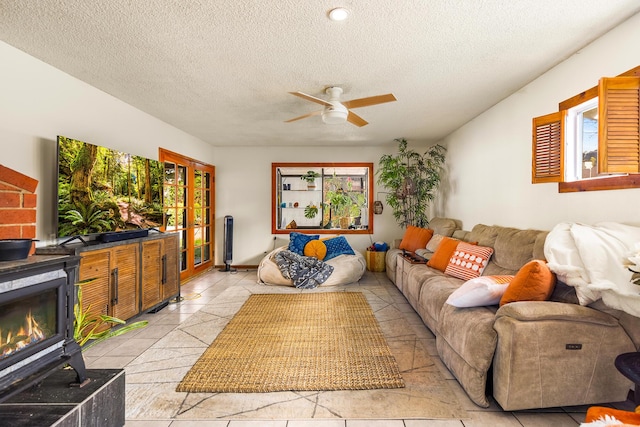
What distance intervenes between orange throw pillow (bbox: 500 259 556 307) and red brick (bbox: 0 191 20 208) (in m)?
3.42

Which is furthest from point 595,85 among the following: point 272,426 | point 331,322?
point 272,426

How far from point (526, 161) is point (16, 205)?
14.3 ft

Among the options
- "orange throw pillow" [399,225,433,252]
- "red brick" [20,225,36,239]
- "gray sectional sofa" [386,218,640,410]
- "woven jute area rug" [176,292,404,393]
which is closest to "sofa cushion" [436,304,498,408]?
"gray sectional sofa" [386,218,640,410]

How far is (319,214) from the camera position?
6387 mm

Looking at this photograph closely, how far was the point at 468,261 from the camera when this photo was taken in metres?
3.25

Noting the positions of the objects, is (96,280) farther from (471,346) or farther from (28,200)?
(471,346)

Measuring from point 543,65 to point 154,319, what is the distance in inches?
181

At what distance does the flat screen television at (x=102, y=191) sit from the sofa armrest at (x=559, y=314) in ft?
11.4

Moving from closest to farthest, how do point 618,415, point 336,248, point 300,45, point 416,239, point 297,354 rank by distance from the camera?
point 618,415 < point 300,45 < point 297,354 < point 416,239 < point 336,248

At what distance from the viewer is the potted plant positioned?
6308 mm

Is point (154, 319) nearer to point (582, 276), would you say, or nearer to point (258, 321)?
point (258, 321)

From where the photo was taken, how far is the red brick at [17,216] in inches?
79.7

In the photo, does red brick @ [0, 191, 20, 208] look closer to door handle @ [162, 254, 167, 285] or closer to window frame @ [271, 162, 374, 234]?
door handle @ [162, 254, 167, 285]

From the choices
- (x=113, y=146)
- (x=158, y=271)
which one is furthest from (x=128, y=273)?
(x=113, y=146)
